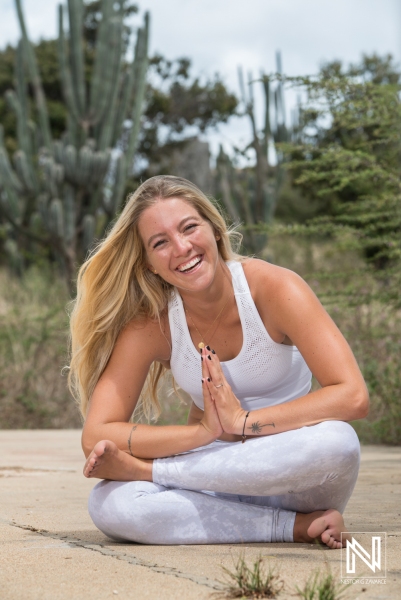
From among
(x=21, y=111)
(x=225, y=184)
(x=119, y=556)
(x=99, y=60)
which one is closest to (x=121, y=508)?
(x=119, y=556)

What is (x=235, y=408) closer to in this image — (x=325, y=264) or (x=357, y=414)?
(x=357, y=414)

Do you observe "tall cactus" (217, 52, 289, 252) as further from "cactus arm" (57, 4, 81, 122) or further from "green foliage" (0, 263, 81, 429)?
"green foliage" (0, 263, 81, 429)

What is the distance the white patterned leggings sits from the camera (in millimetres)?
2506

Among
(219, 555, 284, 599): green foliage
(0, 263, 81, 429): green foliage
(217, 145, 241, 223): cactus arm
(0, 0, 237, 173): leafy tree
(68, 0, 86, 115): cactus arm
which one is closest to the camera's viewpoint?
(219, 555, 284, 599): green foliage

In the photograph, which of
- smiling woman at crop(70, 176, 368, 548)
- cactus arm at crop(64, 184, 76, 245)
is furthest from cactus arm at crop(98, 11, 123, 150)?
smiling woman at crop(70, 176, 368, 548)

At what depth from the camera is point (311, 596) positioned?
170 centimetres

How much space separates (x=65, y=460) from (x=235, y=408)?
2700mm

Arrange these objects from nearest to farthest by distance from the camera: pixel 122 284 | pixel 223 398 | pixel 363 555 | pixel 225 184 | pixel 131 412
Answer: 1. pixel 363 555
2. pixel 223 398
3. pixel 131 412
4. pixel 122 284
5. pixel 225 184

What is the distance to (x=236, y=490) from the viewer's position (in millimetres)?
2598

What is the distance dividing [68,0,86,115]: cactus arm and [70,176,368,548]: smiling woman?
9.14 m

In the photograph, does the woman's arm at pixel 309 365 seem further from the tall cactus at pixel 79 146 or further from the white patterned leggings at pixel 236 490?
the tall cactus at pixel 79 146

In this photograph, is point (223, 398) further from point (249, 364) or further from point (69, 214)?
point (69, 214)

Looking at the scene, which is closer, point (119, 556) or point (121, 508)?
point (119, 556)

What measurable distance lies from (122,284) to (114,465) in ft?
2.37
